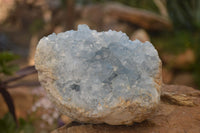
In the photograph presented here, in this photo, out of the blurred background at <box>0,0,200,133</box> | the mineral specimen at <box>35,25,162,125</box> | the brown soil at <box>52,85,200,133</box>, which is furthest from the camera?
the blurred background at <box>0,0,200,133</box>

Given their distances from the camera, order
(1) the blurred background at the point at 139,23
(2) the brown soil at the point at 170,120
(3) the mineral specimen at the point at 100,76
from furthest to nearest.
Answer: (1) the blurred background at the point at 139,23 < (2) the brown soil at the point at 170,120 < (3) the mineral specimen at the point at 100,76

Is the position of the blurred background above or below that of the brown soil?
above

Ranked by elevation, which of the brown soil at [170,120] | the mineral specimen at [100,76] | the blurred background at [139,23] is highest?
the blurred background at [139,23]

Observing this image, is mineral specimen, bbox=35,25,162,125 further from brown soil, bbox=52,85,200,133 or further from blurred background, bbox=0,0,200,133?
blurred background, bbox=0,0,200,133

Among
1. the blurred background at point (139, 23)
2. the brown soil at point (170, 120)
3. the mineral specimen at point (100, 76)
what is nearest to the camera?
the mineral specimen at point (100, 76)

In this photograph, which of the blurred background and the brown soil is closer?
the brown soil

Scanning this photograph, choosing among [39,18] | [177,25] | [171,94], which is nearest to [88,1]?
[39,18]

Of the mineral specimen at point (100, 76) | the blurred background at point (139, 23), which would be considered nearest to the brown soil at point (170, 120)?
the mineral specimen at point (100, 76)

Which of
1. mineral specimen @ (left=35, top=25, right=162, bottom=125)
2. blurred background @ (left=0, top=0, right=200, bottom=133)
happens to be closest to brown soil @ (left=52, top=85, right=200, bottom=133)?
mineral specimen @ (left=35, top=25, right=162, bottom=125)

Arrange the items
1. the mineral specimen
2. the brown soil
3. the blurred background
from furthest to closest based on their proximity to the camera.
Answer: the blurred background < the brown soil < the mineral specimen

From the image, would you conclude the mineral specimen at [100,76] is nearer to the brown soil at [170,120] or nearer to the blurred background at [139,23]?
the brown soil at [170,120]
